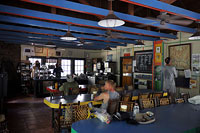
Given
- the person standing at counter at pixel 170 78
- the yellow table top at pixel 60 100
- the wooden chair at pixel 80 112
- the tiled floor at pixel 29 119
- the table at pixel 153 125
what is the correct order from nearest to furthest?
1. the table at pixel 153 125
2. the wooden chair at pixel 80 112
3. the yellow table top at pixel 60 100
4. the tiled floor at pixel 29 119
5. the person standing at counter at pixel 170 78

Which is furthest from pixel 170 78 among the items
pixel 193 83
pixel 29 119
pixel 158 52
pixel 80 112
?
pixel 29 119

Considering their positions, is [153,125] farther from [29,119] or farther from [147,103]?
[29,119]

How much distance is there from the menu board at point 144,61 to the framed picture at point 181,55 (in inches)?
53.8

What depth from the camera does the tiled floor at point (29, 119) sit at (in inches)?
180

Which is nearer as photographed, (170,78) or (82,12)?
(82,12)

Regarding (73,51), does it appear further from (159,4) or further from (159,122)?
(159,122)

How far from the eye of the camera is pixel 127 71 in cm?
1084

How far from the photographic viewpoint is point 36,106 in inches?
281

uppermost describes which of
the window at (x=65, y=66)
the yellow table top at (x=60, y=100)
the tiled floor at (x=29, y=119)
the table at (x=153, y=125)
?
the window at (x=65, y=66)

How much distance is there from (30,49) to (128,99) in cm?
935

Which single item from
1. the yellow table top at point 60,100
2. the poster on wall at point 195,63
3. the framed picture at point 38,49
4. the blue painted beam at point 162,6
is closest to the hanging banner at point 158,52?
the poster on wall at point 195,63

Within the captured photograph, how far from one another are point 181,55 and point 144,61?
Result: 7.76 feet

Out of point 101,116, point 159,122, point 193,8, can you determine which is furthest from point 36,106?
point 193,8

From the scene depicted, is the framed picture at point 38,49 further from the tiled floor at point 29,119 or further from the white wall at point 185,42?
the white wall at point 185,42
